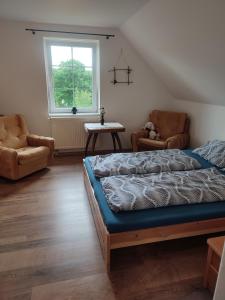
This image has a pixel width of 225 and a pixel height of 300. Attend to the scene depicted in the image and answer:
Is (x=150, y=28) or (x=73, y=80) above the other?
(x=150, y=28)

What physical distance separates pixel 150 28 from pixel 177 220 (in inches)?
107

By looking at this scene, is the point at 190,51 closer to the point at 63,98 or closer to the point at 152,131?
the point at 152,131

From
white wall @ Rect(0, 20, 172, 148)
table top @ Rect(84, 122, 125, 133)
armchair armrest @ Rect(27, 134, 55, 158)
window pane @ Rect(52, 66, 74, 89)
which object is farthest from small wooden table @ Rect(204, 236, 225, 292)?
window pane @ Rect(52, 66, 74, 89)

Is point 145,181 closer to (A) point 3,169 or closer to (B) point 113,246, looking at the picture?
(B) point 113,246

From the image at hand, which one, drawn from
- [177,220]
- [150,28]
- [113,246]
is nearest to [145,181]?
[177,220]

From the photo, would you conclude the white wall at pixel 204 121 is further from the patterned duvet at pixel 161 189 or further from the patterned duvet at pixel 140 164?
the patterned duvet at pixel 161 189

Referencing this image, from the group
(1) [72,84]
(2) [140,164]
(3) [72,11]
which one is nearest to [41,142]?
(1) [72,84]

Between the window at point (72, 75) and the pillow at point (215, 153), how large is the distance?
2.27 metres

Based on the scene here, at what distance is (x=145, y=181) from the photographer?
2.29 meters

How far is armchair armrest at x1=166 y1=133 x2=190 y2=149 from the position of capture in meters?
3.89

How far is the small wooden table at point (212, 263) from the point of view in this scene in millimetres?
1487

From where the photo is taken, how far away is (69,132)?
4316 mm

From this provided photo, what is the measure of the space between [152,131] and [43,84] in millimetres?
2171

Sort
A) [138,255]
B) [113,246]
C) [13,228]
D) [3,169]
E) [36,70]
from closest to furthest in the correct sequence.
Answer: [113,246] → [138,255] → [13,228] → [3,169] → [36,70]
